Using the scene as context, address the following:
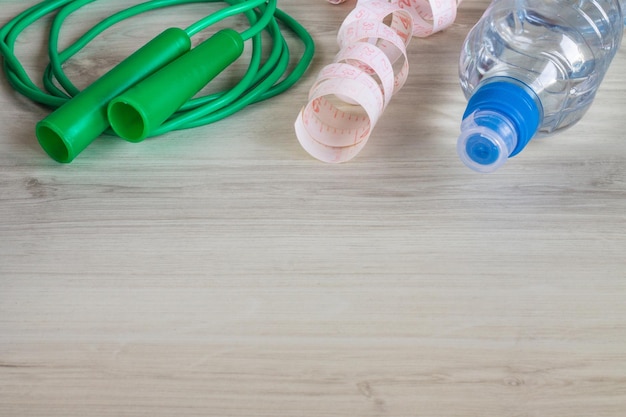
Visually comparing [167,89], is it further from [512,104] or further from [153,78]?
[512,104]

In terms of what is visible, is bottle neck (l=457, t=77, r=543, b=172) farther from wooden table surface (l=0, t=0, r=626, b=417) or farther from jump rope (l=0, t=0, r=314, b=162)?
jump rope (l=0, t=0, r=314, b=162)

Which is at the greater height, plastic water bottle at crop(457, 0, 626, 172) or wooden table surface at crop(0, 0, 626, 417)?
plastic water bottle at crop(457, 0, 626, 172)

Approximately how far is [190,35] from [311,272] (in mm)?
315

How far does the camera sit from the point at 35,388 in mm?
537

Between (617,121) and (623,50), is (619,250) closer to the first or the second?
(617,121)

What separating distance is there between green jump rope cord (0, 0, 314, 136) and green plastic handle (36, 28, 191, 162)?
5 cm

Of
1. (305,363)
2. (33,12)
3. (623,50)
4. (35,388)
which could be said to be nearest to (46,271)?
(35,388)

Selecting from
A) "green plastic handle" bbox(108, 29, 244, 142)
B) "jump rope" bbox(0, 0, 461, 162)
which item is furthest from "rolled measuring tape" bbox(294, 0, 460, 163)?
"green plastic handle" bbox(108, 29, 244, 142)

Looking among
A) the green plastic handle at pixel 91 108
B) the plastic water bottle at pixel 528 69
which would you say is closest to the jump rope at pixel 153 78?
the green plastic handle at pixel 91 108

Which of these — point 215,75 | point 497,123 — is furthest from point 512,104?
point 215,75

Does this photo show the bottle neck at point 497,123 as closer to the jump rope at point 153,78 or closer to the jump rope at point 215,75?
the jump rope at point 215,75

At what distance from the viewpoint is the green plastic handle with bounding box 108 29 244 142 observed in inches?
26.6

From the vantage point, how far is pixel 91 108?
2.25ft

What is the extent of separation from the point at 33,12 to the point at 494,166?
1.85 ft
